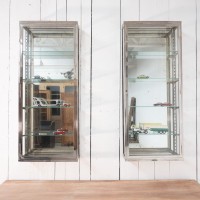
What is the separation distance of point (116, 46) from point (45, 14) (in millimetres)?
763

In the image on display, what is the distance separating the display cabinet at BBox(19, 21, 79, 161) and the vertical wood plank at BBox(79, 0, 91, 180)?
0.11 m

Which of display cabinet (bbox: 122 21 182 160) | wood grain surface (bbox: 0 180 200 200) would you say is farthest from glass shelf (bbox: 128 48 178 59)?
wood grain surface (bbox: 0 180 200 200)

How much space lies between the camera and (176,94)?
2.13m

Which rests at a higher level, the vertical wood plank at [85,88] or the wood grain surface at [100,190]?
the vertical wood plank at [85,88]

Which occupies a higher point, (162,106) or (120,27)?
(120,27)

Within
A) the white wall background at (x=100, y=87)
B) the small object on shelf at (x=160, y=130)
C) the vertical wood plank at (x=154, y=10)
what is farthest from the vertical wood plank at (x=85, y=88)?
the small object on shelf at (x=160, y=130)

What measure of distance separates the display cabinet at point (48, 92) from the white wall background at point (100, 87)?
0.13 m

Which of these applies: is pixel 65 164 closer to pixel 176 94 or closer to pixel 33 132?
pixel 33 132

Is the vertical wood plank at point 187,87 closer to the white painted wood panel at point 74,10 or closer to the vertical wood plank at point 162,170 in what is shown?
the vertical wood plank at point 162,170

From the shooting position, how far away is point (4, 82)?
217 centimetres

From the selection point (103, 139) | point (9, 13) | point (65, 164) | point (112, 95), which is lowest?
point (65, 164)

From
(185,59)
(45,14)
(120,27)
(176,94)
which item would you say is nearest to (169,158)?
(176,94)

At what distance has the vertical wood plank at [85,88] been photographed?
2.16 meters

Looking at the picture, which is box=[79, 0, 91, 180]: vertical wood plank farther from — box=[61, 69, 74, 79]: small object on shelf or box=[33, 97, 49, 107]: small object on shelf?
box=[33, 97, 49, 107]: small object on shelf
